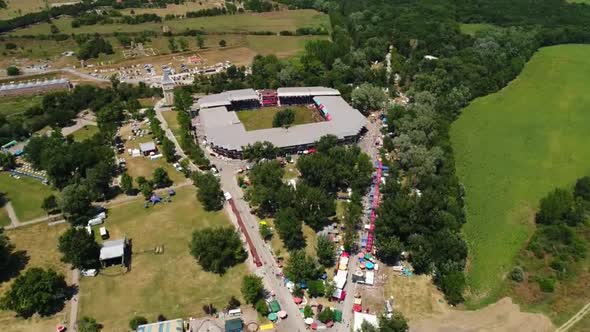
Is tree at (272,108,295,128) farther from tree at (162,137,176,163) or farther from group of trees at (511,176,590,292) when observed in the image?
group of trees at (511,176,590,292)

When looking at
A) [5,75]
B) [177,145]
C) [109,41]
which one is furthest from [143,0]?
[177,145]

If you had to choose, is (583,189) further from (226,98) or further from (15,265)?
(15,265)

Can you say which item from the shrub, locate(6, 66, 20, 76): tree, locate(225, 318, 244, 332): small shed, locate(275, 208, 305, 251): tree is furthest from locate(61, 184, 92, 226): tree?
locate(6, 66, 20, 76): tree

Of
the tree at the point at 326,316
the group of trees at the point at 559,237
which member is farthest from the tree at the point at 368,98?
the tree at the point at 326,316

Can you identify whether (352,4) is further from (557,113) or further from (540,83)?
(557,113)

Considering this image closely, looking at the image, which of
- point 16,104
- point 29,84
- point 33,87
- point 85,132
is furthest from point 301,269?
point 29,84
